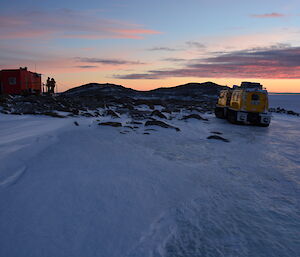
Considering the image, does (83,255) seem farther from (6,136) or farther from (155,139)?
(155,139)

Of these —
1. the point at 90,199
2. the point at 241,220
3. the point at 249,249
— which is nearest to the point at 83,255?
the point at 90,199

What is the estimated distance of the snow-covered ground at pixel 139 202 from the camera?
319 centimetres

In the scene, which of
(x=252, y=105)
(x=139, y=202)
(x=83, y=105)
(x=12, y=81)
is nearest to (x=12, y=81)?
(x=12, y=81)

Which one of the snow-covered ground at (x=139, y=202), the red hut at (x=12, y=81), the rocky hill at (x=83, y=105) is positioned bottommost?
the snow-covered ground at (x=139, y=202)

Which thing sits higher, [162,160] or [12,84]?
[12,84]

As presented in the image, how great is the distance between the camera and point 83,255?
2918 mm

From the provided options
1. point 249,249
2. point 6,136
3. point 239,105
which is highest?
point 239,105

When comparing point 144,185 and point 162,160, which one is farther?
point 162,160

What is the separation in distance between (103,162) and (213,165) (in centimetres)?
307

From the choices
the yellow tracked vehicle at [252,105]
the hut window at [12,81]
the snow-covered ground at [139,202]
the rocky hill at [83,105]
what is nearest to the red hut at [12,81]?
the hut window at [12,81]

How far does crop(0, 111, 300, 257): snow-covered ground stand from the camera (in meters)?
3.19

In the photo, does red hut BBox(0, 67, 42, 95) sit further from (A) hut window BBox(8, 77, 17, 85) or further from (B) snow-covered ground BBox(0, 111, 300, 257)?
(B) snow-covered ground BBox(0, 111, 300, 257)

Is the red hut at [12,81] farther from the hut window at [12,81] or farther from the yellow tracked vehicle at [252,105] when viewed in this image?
the yellow tracked vehicle at [252,105]

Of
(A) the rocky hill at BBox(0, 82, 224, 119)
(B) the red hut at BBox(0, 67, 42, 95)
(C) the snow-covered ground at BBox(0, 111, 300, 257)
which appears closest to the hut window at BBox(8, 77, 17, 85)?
(B) the red hut at BBox(0, 67, 42, 95)
